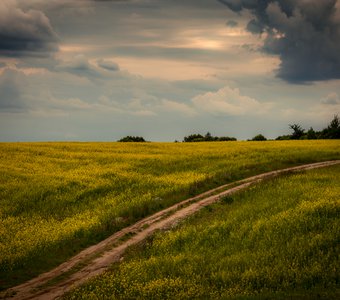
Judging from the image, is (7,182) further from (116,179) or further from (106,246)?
(106,246)

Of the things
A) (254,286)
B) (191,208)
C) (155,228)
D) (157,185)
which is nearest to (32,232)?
(155,228)

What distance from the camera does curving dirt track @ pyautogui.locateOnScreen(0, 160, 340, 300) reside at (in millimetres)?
15755

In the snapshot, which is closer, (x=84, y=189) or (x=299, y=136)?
(x=84, y=189)

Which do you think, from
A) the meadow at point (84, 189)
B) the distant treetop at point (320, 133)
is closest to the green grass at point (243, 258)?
the meadow at point (84, 189)

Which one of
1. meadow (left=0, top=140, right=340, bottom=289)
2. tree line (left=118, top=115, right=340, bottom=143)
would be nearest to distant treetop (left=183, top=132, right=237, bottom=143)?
→ tree line (left=118, top=115, right=340, bottom=143)

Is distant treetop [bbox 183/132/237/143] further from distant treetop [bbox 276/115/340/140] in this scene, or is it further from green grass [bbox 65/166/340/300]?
green grass [bbox 65/166/340/300]

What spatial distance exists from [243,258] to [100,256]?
21.8 ft

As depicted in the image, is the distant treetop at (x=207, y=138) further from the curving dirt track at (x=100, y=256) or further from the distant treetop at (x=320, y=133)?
the curving dirt track at (x=100, y=256)

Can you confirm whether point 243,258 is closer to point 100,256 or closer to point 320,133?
point 100,256

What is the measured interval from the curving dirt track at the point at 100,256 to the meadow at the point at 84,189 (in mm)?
868

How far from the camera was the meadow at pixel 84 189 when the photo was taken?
68.7 ft

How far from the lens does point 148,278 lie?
52.3 ft

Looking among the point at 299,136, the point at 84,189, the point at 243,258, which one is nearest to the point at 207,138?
the point at 299,136

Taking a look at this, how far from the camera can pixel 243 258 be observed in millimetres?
16609
